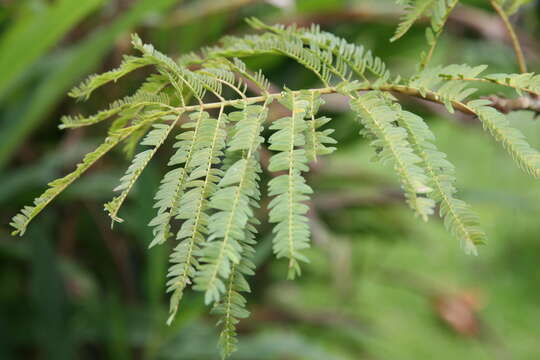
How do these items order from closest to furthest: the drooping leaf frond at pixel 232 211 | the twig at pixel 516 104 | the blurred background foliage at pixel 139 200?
the drooping leaf frond at pixel 232 211 < the twig at pixel 516 104 < the blurred background foliage at pixel 139 200

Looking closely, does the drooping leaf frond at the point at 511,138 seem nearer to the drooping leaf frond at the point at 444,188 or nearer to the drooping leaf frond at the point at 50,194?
the drooping leaf frond at the point at 444,188

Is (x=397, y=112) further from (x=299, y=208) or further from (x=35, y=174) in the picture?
(x=35, y=174)

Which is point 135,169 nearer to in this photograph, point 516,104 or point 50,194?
Answer: point 50,194

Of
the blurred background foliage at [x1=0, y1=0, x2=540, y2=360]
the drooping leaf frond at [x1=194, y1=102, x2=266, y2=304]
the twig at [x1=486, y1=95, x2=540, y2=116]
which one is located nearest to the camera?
the drooping leaf frond at [x1=194, y1=102, x2=266, y2=304]

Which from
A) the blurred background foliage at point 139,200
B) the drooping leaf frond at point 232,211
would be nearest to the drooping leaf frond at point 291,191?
the drooping leaf frond at point 232,211

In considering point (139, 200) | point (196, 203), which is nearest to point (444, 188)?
point (196, 203)

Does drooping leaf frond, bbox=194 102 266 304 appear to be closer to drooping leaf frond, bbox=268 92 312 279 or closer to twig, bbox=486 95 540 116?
drooping leaf frond, bbox=268 92 312 279

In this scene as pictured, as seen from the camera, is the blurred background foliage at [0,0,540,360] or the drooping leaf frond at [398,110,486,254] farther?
the blurred background foliage at [0,0,540,360]

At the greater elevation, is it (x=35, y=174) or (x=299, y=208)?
(x=299, y=208)

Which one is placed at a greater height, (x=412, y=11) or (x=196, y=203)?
(x=412, y=11)

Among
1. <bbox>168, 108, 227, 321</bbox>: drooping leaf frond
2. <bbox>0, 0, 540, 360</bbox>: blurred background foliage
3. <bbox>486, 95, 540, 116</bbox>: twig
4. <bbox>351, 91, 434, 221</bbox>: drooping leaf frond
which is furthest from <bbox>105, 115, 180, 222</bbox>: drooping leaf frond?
<bbox>0, 0, 540, 360</bbox>: blurred background foliage

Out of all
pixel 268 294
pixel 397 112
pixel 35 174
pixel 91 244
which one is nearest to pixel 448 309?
pixel 268 294
